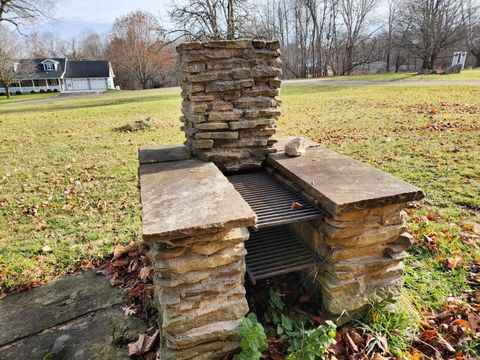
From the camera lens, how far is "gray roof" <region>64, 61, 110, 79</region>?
158 feet

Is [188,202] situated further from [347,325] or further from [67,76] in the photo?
[67,76]

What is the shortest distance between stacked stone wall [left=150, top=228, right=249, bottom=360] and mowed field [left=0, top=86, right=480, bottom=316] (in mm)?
1605

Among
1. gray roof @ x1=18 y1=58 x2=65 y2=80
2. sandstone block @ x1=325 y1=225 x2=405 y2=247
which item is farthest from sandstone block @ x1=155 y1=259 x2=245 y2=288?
gray roof @ x1=18 y1=58 x2=65 y2=80

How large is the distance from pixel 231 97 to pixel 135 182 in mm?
3100

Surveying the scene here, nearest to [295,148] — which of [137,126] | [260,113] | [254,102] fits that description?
[260,113]

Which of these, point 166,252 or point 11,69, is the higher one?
point 11,69

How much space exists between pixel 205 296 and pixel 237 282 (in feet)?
0.72

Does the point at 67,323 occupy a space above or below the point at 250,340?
below

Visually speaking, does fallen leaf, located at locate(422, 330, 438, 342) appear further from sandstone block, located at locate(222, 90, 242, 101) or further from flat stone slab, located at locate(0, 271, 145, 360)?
sandstone block, located at locate(222, 90, 242, 101)

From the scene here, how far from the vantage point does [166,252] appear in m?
1.83

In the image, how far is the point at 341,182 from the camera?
8.18ft

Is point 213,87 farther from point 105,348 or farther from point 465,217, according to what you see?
point 465,217

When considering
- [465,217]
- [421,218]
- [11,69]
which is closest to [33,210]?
[421,218]

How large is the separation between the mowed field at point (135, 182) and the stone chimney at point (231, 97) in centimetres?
163
